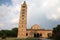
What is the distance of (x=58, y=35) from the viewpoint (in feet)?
69.1

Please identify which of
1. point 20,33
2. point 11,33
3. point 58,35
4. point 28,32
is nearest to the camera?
point 58,35

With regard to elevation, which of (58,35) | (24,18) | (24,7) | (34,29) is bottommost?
(58,35)

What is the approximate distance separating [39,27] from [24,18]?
11.2m

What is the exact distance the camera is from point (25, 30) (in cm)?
5509

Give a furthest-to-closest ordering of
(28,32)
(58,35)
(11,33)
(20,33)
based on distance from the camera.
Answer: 1. (11,33)
2. (28,32)
3. (20,33)
4. (58,35)

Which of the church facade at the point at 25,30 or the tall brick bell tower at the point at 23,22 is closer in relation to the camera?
the tall brick bell tower at the point at 23,22

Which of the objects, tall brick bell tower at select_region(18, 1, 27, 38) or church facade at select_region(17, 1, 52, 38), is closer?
tall brick bell tower at select_region(18, 1, 27, 38)

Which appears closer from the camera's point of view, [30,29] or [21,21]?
[21,21]

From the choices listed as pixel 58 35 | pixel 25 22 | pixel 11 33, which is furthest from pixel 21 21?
pixel 58 35

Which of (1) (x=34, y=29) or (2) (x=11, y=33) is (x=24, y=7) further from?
(2) (x=11, y=33)

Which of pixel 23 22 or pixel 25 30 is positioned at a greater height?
pixel 23 22

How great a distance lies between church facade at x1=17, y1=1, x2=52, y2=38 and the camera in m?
54.4

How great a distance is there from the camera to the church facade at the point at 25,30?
178ft

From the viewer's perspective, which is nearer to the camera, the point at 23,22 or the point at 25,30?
the point at 23,22
